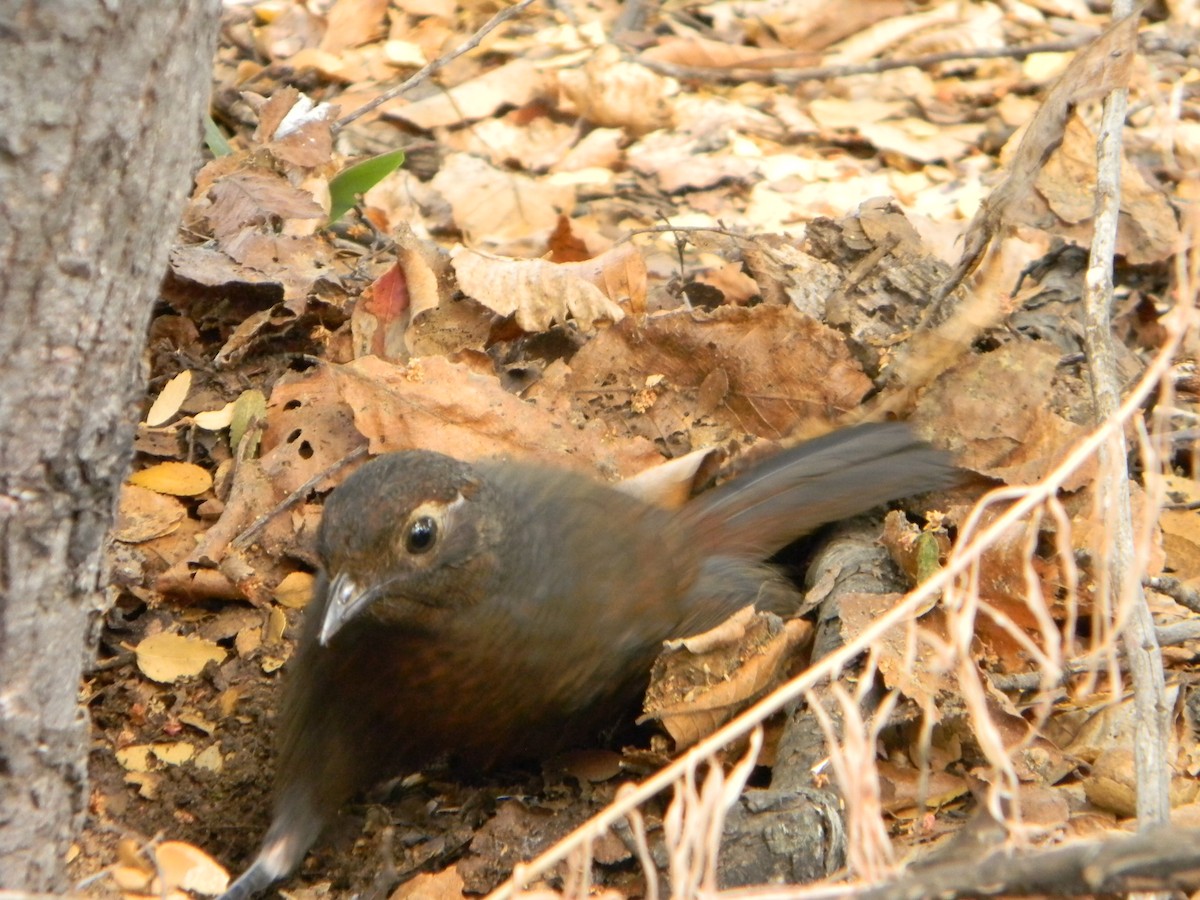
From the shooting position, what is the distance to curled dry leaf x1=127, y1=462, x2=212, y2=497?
12.9ft

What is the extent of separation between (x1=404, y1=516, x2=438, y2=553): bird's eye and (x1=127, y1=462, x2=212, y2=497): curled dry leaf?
→ 1041 mm

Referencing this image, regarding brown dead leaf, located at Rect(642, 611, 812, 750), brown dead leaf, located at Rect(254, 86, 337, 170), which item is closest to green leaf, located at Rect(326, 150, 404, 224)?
brown dead leaf, located at Rect(254, 86, 337, 170)

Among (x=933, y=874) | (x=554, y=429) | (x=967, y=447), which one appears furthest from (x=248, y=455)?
(x=933, y=874)

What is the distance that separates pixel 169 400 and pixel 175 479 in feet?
0.85

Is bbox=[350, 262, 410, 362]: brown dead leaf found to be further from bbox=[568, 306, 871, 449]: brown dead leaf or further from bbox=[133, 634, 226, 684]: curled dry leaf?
bbox=[133, 634, 226, 684]: curled dry leaf

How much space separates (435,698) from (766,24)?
4.55 metres

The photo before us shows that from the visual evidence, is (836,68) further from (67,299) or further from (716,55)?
(67,299)

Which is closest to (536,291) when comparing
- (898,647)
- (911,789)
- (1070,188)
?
(1070,188)

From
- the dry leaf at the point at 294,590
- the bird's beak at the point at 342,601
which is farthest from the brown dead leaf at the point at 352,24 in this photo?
the bird's beak at the point at 342,601

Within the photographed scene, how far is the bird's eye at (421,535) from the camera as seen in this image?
10.3 ft

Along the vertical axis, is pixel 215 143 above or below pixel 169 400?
above

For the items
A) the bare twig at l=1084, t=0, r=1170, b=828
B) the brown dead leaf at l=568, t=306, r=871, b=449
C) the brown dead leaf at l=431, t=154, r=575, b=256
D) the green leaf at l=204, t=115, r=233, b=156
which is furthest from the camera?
the brown dead leaf at l=431, t=154, r=575, b=256

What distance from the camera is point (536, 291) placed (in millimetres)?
4527

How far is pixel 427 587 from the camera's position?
320cm
